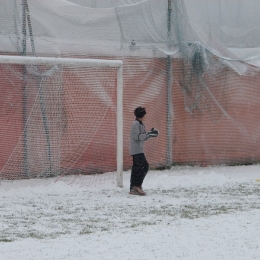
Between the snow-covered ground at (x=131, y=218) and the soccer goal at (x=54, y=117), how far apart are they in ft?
1.02

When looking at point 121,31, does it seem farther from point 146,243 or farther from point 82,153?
point 146,243

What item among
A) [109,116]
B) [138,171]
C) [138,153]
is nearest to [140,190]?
[138,171]

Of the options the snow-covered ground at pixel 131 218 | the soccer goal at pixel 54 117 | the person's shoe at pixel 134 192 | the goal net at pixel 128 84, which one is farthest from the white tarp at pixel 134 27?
the person's shoe at pixel 134 192

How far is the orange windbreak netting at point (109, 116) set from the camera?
13.0 metres

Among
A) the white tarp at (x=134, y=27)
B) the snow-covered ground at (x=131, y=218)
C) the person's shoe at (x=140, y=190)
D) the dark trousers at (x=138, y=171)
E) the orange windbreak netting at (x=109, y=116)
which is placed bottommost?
the snow-covered ground at (x=131, y=218)

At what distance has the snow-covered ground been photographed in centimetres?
780

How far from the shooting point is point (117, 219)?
386 inches

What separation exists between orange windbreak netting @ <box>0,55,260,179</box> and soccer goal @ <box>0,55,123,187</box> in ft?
0.06

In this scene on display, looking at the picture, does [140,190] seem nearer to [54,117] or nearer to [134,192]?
[134,192]

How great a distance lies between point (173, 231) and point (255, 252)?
4.51 feet

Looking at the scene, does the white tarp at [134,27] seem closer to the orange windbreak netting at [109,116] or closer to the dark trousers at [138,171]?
the orange windbreak netting at [109,116]

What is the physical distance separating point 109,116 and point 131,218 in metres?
4.57

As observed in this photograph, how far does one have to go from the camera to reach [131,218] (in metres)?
9.89

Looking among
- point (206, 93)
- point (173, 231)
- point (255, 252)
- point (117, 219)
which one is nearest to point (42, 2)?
point (206, 93)
